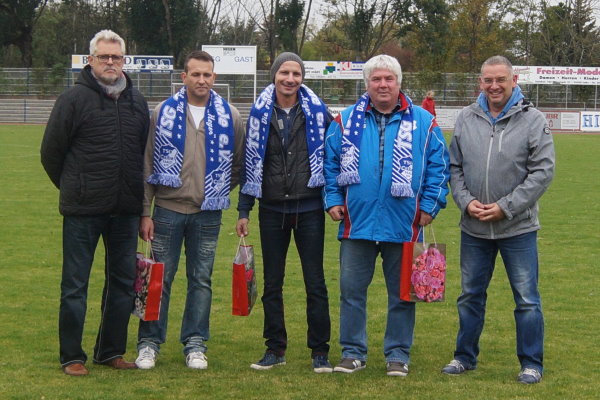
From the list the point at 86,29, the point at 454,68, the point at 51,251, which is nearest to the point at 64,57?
the point at 86,29

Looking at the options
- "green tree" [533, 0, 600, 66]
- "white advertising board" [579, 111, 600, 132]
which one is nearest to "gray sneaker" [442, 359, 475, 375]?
"white advertising board" [579, 111, 600, 132]

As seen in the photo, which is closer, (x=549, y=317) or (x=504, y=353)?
(x=504, y=353)

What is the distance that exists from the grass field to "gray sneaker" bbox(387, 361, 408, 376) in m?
0.08

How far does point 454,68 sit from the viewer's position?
65500 mm

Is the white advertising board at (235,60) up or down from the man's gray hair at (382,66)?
up

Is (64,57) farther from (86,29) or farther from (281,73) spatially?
(281,73)

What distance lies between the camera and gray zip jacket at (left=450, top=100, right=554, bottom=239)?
5.67 metres

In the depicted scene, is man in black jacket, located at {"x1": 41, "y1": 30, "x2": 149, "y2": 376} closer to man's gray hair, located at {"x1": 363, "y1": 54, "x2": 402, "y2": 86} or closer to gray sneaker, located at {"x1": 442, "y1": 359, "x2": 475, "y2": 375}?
man's gray hair, located at {"x1": 363, "y1": 54, "x2": 402, "y2": 86}

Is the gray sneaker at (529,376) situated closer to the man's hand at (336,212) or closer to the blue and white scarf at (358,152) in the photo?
the blue and white scarf at (358,152)

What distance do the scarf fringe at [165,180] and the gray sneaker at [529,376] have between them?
238cm

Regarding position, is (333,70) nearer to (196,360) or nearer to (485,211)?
(196,360)

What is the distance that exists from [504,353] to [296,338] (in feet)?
4.92

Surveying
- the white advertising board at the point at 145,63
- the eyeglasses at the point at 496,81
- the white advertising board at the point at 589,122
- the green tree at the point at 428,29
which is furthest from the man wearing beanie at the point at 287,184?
the green tree at the point at 428,29

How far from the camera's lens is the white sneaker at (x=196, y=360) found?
19.9 ft
